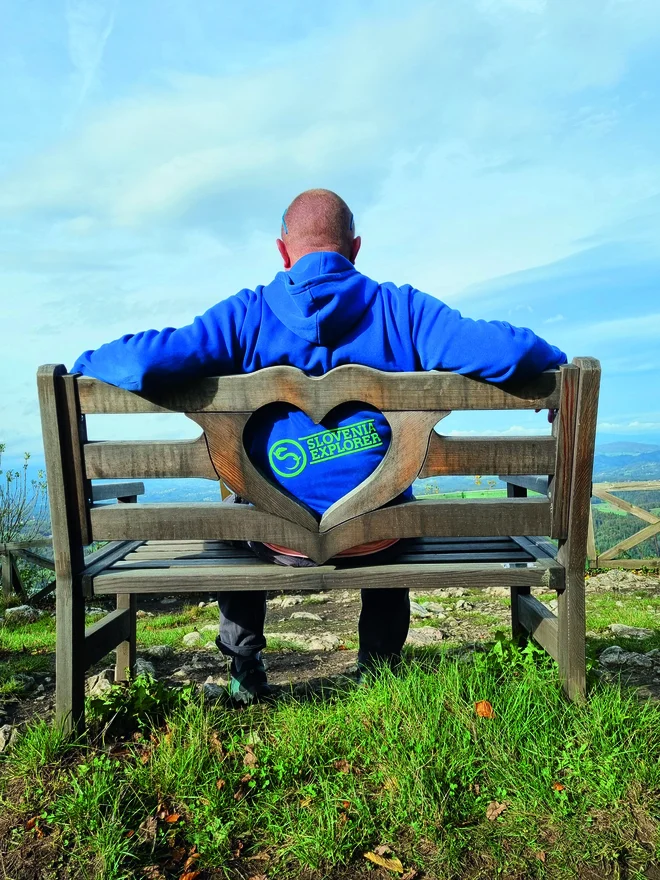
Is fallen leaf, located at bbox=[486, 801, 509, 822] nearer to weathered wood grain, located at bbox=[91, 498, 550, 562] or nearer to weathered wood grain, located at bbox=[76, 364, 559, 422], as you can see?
weathered wood grain, located at bbox=[91, 498, 550, 562]

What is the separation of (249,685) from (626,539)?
40.0ft

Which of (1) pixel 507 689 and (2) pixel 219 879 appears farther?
(1) pixel 507 689

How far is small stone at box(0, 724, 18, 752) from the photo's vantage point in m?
3.11

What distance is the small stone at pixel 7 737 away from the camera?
10.2ft

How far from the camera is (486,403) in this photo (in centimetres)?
303

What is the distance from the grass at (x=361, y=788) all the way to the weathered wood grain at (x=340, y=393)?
116cm

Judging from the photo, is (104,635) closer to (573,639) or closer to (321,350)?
(321,350)

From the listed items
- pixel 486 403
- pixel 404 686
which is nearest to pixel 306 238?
pixel 486 403

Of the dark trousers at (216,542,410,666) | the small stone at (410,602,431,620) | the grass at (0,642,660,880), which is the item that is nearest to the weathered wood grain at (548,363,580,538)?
the grass at (0,642,660,880)

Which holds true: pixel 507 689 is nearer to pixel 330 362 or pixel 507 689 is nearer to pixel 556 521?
pixel 556 521

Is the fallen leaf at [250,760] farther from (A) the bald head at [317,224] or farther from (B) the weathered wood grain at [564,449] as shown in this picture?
(A) the bald head at [317,224]

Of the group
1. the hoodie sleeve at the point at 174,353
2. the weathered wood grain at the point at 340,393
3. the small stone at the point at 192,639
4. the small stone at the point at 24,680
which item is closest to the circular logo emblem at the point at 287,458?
the weathered wood grain at the point at 340,393

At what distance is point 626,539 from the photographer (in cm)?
1406

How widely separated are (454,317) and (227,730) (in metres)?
1.96
